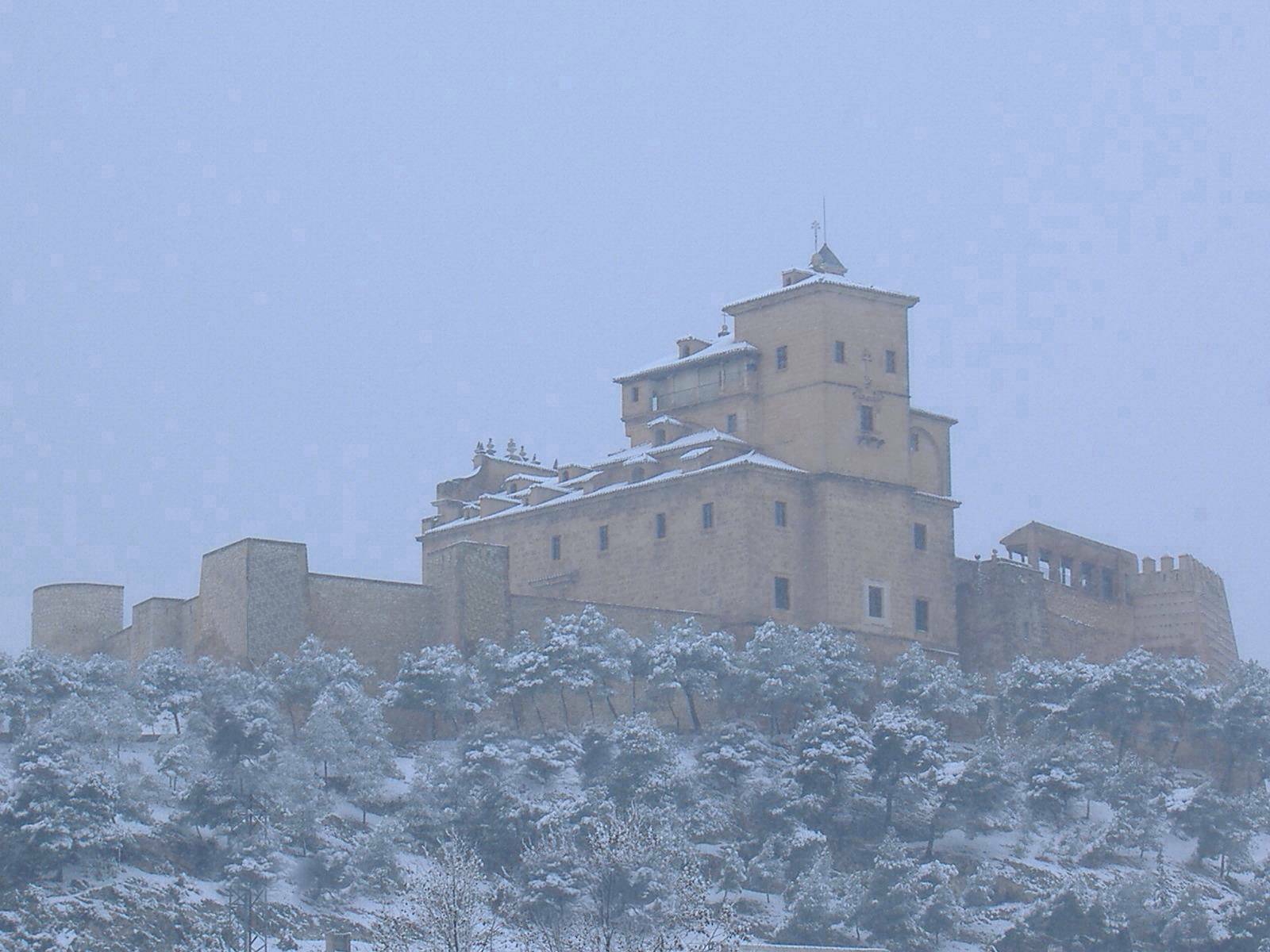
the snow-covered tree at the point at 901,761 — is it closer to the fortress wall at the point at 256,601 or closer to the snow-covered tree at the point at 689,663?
the snow-covered tree at the point at 689,663

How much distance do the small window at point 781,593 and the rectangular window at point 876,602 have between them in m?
2.16

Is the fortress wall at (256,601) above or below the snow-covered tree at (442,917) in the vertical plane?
above

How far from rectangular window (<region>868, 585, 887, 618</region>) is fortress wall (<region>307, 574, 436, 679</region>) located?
10811 mm

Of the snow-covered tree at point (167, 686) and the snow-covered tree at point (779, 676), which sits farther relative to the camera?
the snow-covered tree at point (779, 676)

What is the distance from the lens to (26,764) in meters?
48.0

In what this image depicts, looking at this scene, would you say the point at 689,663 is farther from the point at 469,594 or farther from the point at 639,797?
the point at 639,797

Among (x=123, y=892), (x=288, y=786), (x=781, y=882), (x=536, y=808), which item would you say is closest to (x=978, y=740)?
(x=781, y=882)

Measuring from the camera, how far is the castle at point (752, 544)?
6075 centimetres

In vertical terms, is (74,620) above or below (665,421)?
below

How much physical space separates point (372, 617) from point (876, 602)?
12.6 meters

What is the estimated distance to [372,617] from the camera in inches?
2359

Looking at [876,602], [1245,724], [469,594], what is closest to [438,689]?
[469,594]

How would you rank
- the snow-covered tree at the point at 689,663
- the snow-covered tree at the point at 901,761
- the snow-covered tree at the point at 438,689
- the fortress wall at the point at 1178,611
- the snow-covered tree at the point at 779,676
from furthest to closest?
the fortress wall at the point at 1178,611, the snow-covered tree at the point at 779,676, the snow-covered tree at the point at 689,663, the snow-covered tree at the point at 901,761, the snow-covered tree at the point at 438,689

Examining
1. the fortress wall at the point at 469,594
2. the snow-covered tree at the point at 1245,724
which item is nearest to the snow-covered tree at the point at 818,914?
the fortress wall at the point at 469,594
